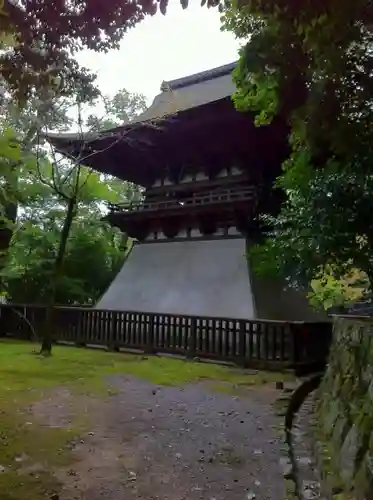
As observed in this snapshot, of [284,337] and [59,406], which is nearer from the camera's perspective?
[59,406]

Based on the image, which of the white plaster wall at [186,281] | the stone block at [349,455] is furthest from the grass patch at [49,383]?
the white plaster wall at [186,281]

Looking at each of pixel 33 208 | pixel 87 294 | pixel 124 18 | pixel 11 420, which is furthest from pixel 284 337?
pixel 33 208

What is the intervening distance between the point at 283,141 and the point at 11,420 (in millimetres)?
8321

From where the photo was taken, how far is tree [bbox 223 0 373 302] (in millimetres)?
2998

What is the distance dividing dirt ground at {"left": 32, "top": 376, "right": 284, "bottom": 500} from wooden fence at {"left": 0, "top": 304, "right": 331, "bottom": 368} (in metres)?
2.29

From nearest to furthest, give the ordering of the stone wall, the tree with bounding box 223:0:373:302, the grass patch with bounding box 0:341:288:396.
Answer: the stone wall, the tree with bounding box 223:0:373:302, the grass patch with bounding box 0:341:288:396

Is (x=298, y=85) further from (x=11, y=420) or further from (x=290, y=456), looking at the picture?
(x=11, y=420)

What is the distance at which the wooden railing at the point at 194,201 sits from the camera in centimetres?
1057

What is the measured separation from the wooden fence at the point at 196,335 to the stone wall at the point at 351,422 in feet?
12.7

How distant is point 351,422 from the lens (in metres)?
2.98

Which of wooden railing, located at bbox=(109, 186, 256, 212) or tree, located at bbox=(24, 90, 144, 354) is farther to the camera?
wooden railing, located at bbox=(109, 186, 256, 212)

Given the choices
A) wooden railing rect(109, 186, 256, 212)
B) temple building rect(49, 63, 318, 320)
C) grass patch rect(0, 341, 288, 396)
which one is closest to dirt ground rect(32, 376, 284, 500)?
grass patch rect(0, 341, 288, 396)

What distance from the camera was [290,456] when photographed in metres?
3.47

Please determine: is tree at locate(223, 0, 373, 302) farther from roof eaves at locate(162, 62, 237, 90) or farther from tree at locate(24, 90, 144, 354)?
roof eaves at locate(162, 62, 237, 90)
